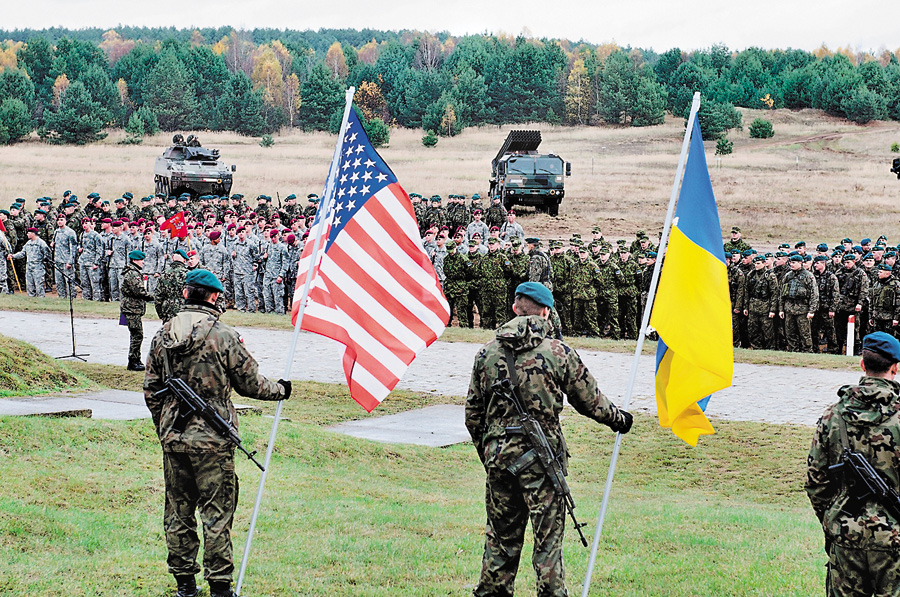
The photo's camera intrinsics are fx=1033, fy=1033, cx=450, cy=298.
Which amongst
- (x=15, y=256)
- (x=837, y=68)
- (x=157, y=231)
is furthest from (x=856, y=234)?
(x=837, y=68)

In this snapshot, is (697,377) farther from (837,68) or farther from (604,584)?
(837,68)

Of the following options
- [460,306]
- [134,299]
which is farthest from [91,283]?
[134,299]

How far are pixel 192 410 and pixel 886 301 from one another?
14310mm

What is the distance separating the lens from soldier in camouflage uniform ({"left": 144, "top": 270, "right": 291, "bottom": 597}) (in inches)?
237

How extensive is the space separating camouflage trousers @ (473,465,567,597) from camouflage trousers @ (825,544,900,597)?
138 centimetres

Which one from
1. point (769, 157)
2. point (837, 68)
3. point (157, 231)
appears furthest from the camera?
point (837, 68)

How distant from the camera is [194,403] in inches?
235

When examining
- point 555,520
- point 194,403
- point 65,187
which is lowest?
point 65,187

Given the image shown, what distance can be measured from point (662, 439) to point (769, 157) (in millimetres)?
55065

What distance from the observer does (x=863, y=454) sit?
4.95 meters

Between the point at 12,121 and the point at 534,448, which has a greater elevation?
the point at 534,448

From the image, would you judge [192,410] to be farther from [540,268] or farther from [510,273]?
[510,273]

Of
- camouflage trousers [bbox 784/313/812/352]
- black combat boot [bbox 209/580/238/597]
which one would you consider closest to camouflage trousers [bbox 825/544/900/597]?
black combat boot [bbox 209/580/238/597]

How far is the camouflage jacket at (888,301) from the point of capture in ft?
56.3
